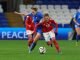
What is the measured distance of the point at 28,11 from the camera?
35375mm

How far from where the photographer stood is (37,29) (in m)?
18.6

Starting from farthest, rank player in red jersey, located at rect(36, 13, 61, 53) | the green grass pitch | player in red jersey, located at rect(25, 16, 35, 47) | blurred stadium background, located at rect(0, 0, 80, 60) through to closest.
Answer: blurred stadium background, located at rect(0, 0, 80, 60) → player in red jersey, located at rect(25, 16, 35, 47) → player in red jersey, located at rect(36, 13, 61, 53) → the green grass pitch

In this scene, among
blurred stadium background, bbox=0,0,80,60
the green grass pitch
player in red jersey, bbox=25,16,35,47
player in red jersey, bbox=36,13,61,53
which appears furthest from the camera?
blurred stadium background, bbox=0,0,80,60

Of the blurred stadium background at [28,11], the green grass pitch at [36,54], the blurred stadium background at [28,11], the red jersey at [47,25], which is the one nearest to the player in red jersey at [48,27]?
the red jersey at [47,25]

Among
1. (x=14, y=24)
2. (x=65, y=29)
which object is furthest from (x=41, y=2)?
(x=65, y=29)

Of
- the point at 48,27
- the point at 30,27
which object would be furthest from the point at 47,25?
the point at 30,27

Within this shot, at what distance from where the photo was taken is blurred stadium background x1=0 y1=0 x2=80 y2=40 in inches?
1186

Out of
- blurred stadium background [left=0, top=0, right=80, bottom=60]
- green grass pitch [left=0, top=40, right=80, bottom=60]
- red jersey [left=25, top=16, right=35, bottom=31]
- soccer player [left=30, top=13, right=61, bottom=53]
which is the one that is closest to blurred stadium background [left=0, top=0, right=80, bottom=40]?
blurred stadium background [left=0, top=0, right=80, bottom=60]

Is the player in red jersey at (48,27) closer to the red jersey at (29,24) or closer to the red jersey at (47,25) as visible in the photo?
the red jersey at (47,25)

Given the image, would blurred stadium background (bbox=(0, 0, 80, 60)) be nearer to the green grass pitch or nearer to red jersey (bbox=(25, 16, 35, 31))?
the green grass pitch

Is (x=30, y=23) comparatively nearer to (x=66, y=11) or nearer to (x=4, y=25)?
(x=4, y=25)

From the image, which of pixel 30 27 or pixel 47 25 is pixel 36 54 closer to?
pixel 47 25

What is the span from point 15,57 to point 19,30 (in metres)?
13.4

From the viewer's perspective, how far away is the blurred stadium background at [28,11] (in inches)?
1186
